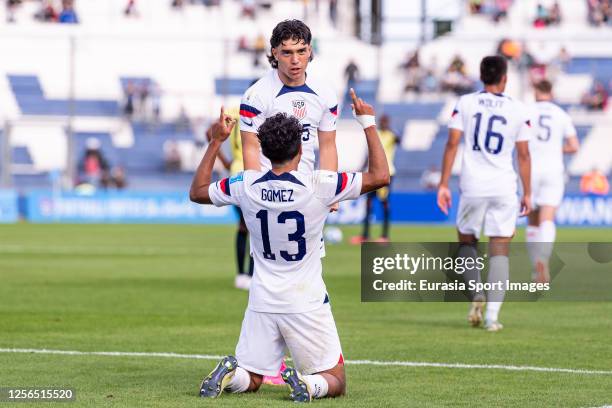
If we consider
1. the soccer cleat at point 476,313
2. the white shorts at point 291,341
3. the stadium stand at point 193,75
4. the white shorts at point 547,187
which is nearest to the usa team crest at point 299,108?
the white shorts at point 291,341

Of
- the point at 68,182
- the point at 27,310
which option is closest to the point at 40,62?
the point at 68,182

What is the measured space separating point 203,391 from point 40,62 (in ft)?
130

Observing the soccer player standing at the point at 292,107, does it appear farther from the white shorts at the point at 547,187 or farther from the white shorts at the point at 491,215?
the white shorts at the point at 547,187

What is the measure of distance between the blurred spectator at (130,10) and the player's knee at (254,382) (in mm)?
42392

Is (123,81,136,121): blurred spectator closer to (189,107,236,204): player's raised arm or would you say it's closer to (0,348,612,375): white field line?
(0,348,612,375): white field line

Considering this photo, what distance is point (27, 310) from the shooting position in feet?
41.3

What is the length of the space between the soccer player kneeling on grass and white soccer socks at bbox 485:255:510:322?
12.6ft

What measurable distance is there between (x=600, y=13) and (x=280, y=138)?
44276mm

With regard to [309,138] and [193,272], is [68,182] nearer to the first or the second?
[193,272]

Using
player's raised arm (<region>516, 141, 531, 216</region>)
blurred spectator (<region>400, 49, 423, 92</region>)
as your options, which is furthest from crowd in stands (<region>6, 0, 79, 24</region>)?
player's raised arm (<region>516, 141, 531, 216</region>)

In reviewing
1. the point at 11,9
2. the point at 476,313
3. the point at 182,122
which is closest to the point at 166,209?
the point at 182,122

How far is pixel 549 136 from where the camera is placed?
1538 centimetres

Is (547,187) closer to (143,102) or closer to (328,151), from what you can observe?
(328,151)

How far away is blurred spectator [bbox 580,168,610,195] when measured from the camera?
38.2 metres
